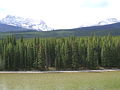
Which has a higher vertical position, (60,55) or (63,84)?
(60,55)

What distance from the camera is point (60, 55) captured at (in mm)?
133250

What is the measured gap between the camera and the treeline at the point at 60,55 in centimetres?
13050

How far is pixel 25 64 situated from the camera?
5172 inches

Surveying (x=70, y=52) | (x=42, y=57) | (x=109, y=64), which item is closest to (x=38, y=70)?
(x=42, y=57)

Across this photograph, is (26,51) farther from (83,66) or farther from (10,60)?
(83,66)

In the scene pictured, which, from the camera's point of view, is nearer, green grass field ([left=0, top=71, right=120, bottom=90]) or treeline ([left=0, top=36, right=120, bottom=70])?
green grass field ([left=0, top=71, right=120, bottom=90])

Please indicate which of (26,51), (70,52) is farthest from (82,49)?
(26,51)

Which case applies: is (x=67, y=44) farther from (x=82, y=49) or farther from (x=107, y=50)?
(x=107, y=50)

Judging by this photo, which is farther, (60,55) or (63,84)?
(60,55)

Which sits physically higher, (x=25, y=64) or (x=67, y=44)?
(x=67, y=44)

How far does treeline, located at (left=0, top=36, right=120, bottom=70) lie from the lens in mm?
130500

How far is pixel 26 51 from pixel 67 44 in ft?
61.8

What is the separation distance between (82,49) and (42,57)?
→ 18892 mm

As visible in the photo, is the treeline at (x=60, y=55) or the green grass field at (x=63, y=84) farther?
the treeline at (x=60, y=55)
